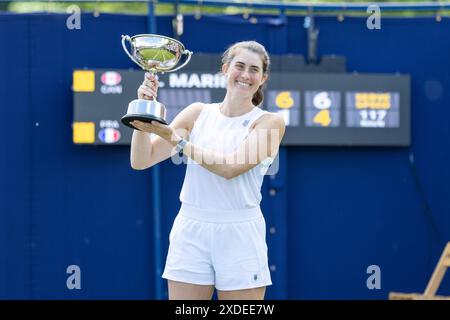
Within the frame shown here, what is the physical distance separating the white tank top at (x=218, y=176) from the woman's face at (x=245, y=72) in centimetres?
11

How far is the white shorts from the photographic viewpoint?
354cm

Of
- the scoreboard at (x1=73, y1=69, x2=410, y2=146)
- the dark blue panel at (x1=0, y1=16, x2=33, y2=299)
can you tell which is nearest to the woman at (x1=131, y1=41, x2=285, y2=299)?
the scoreboard at (x1=73, y1=69, x2=410, y2=146)

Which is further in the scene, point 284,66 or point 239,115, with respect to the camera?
point 284,66

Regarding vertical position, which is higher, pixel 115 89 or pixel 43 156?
pixel 115 89

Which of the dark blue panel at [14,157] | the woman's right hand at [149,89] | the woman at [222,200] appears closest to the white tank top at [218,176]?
the woman at [222,200]

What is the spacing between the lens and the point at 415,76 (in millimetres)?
7141

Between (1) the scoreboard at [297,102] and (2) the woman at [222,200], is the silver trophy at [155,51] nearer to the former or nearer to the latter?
(2) the woman at [222,200]

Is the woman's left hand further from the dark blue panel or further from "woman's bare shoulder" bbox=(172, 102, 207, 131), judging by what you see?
the dark blue panel

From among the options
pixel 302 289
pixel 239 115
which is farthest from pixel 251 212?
pixel 302 289

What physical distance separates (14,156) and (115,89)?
937 millimetres

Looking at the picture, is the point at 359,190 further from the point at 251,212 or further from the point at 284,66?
the point at 251,212

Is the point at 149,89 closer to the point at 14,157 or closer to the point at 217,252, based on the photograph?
the point at 217,252

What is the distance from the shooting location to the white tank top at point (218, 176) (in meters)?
3.57

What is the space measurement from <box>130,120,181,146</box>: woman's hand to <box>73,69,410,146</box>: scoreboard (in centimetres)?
312
